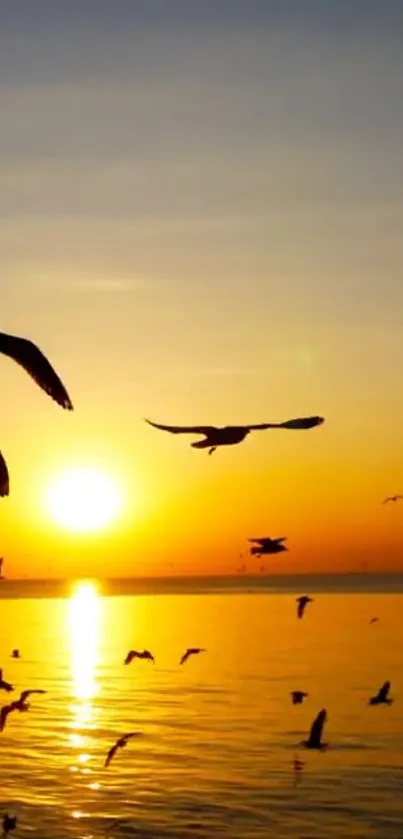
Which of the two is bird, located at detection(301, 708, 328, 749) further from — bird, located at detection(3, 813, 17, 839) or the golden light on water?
bird, located at detection(3, 813, 17, 839)

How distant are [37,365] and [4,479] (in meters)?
1.68

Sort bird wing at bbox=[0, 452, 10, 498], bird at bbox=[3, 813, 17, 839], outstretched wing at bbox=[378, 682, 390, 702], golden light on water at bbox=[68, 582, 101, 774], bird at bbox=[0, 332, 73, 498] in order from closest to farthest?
bird wing at bbox=[0, 452, 10, 498], bird at bbox=[0, 332, 73, 498], bird at bbox=[3, 813, 17, 839], outstretched wing at bbox=[378, 682, 390, 702], golden light on water at bbox=[68, 582, 101, 774]

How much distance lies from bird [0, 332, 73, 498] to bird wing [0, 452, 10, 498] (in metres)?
1.15

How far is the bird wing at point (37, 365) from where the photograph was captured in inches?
503

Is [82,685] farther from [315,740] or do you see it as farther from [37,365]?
[37,365]

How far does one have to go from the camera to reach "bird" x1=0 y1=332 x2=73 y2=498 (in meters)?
12.8

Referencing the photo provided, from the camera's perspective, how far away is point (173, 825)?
30.7m

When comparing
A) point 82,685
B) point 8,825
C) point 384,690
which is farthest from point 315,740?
point 82,685

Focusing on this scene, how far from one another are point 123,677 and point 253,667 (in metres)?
7.72

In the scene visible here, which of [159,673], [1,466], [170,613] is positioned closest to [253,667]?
[159,673]

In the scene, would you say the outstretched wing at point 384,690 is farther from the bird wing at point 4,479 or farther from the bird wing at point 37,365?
the bird wing at point 4,479

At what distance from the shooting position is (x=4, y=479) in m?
11.6

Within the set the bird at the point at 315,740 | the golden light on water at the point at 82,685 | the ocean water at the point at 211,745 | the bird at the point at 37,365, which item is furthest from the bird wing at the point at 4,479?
the bird at the point at 315,740

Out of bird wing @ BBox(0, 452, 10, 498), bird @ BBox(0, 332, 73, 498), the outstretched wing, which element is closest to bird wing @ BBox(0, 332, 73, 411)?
bird @ BBox(0, 332, 73, 498)
